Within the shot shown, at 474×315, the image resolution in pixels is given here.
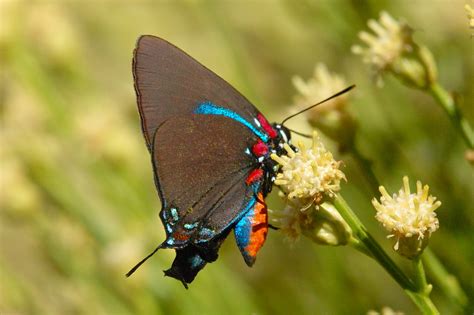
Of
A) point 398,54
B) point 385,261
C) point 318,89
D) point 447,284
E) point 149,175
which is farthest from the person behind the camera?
point 149,175

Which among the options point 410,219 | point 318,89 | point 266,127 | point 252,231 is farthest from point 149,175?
point 410,219

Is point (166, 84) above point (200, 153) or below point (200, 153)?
above

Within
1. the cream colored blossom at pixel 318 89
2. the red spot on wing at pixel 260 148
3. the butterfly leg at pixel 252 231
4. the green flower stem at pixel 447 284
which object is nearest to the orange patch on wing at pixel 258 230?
the butterfly leg at pixel 252 231

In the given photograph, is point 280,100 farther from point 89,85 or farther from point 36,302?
point 36,302

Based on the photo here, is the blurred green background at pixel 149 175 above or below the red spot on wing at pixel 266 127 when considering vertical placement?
below

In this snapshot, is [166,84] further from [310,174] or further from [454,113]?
[454,113]

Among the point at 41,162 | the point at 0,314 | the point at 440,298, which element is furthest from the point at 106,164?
the point at 440,298

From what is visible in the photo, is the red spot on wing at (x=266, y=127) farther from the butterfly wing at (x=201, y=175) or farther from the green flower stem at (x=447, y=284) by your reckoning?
the green flower stem at (x=447, y=284)
